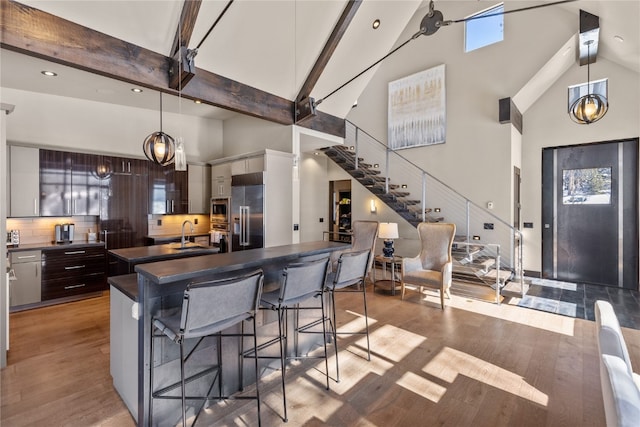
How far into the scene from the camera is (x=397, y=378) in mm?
2580

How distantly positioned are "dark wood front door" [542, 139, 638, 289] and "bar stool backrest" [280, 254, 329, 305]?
19.3 ft

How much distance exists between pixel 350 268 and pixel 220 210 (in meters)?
3.87

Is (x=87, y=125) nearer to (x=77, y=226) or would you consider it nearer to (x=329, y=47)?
(x=77, y=226)

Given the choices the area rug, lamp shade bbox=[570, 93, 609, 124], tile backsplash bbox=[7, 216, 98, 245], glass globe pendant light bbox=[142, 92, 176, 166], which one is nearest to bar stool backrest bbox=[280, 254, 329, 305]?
glass globe pendant light bbox=[142, 92, 176, 166]

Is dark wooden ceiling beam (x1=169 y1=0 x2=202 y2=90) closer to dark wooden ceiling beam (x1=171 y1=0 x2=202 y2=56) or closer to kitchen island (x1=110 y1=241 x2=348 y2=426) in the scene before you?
dark wooden ceiling beam (x1=171 y1=0 x2=202 y2=56)

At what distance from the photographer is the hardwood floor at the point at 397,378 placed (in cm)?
211

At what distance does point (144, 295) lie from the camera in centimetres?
192

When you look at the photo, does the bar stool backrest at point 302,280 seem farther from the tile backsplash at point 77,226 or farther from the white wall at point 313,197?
the white wall at point 313,197

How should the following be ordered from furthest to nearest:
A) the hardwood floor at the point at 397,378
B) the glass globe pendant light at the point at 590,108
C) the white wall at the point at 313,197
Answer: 1. the white wall at the point at 313,197
2. the glass globe pendant light at the point at 590,108
3. the hardwood floor at the point at 397,378

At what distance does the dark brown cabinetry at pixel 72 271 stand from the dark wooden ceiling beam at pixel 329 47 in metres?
4.22

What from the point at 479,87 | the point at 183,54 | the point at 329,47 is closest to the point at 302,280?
the point at 183,54

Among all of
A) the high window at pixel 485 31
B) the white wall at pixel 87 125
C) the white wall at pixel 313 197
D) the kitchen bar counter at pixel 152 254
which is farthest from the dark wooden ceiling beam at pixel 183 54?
the high window at pixel 485 31

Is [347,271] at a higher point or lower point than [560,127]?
lower

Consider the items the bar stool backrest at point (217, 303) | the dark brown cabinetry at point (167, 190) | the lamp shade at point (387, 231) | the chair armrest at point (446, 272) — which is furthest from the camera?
the dark brown cabinetry at point (167, 190)
